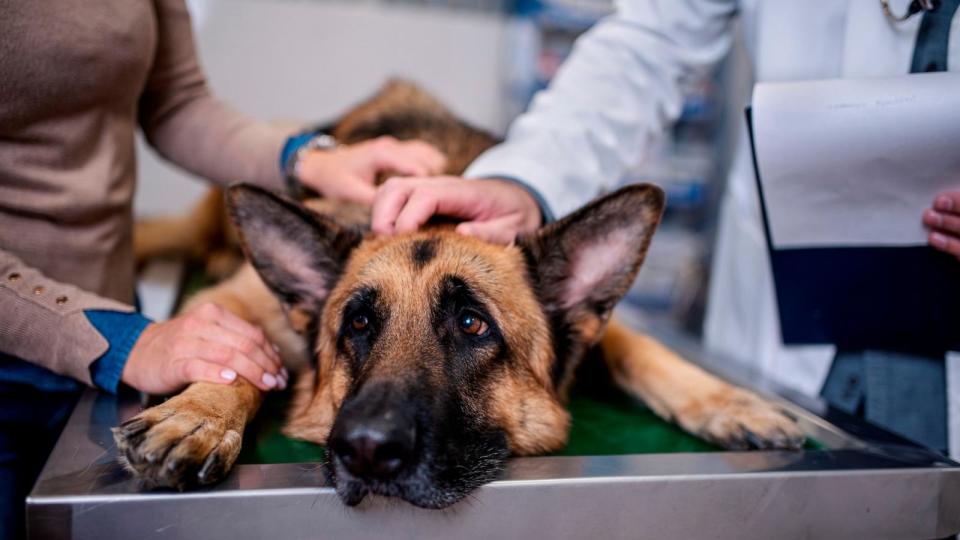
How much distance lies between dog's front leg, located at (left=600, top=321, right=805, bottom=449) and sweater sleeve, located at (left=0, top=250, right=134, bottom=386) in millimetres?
1087

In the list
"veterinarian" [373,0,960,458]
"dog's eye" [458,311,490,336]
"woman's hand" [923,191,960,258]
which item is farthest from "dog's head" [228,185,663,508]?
"woman's hand" [923,191,960,258]

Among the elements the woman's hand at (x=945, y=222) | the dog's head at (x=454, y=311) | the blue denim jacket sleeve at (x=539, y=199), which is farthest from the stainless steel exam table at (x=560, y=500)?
the blue denim jacket sleeve at (x=539, y=199)

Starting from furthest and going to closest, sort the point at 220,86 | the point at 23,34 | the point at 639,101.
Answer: the point at 220,86 < the point at 639,101 < the point at 23,34

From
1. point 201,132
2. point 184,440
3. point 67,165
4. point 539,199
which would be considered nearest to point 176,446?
point 184,440

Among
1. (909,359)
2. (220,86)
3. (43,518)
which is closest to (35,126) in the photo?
(43,518)

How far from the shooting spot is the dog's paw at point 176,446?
33.6 inches

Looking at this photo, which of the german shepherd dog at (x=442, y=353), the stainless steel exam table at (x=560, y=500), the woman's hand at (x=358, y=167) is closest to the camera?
the stainless steel exam table at (x=560, y=500)

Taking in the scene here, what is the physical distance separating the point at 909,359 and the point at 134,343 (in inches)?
62.7

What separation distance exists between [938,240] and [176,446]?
1.37 m

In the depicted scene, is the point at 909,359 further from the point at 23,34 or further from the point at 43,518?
the point at 23,34

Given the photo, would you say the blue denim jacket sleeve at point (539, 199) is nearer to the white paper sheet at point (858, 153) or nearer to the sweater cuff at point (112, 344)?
the white paper sheet at point (858, 153)

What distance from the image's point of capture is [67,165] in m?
1.26

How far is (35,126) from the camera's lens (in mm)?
1183

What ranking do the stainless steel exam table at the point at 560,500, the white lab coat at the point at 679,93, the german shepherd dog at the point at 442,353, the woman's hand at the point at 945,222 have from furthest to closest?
the white lab coat at the point at 679,93, the woman's hand at the point at 945,222, the german shepherd dog at the point at 442,353, the stainless steel exam table at the point at 560,500
